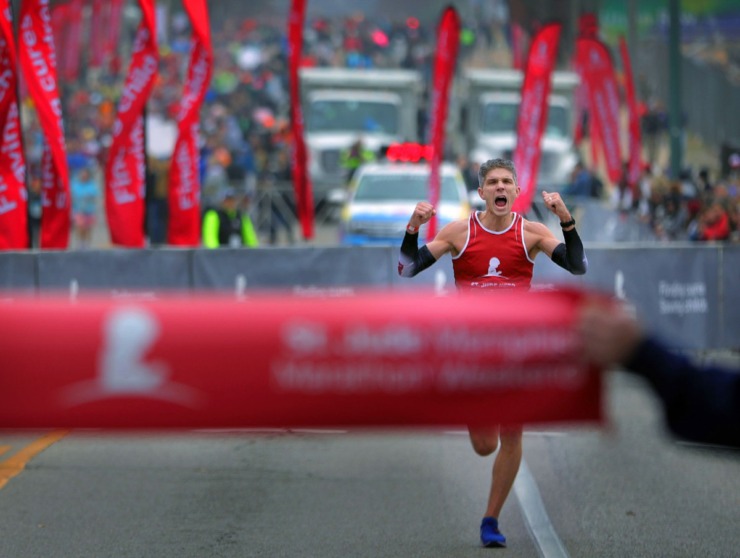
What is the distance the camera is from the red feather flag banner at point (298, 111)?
21.2 m

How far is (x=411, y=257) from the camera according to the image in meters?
7.41

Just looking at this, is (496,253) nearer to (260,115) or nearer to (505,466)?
(505,466)

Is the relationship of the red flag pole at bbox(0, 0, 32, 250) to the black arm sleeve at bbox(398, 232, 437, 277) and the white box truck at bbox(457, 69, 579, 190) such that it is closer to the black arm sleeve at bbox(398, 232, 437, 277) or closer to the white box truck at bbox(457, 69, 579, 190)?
the black arm sleeve at bbox(398, 232, 437, 277)

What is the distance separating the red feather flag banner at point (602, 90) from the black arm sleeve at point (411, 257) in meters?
20.3

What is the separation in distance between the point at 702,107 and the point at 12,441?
3923 centimetres

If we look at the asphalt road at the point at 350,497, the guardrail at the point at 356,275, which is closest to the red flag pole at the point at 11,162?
the guardrail at the point at 356,275

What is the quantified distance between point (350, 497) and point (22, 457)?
2747mm

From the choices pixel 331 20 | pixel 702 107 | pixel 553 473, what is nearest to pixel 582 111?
pixel 702 107

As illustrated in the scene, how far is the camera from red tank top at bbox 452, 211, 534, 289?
7.62m

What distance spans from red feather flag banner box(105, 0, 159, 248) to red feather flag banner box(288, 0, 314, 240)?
3.22 m

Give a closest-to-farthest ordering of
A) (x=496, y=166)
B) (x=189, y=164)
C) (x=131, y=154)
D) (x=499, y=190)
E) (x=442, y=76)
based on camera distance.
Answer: (x=499, y=190) < (x=496, y=166) < (x=131, y=154) < (x=189, y=164) < (x=442, y=76)

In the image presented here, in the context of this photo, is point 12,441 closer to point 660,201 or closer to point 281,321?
point 281,321

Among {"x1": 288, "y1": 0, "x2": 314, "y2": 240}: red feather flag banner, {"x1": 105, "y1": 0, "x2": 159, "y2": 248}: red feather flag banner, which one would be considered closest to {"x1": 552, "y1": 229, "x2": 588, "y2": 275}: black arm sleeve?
{"x1": 105, "y1": 0, "x2": 159, "y2": 248}: red feather flag banner

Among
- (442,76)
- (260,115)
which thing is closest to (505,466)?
(442,76)
